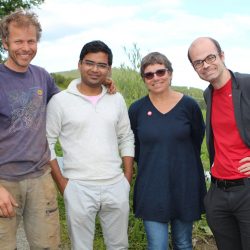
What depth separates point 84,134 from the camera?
3846mm

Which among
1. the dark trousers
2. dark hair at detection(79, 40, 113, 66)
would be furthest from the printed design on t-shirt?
the dark trousers

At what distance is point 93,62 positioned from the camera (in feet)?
12.8

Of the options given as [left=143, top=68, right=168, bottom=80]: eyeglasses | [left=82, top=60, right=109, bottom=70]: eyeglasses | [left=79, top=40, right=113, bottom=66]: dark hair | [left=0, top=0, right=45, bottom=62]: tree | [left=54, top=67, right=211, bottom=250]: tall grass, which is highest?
[left=0, top=0, right=45, bottom=62]: tree

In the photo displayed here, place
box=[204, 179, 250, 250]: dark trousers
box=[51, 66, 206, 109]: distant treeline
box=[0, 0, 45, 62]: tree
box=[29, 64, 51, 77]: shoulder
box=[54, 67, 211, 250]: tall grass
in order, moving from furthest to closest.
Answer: box=[0, 0, 45, 62]: tree
box=[51, 66, 206, 109]: distant treeline
box=[54, 67, 211, 250]: tall grass
box=[29, 64, 51, 77]: shoulder
box=[204, 179, 250, 250]: dark trousers

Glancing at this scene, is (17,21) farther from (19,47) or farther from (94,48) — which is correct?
(94,48)

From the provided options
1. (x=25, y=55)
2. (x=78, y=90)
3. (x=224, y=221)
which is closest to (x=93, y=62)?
(x=78, y=90)

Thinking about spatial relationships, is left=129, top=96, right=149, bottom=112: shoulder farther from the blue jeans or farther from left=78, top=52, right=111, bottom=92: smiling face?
the blue jeans

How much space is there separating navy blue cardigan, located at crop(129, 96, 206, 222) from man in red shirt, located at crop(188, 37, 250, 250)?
11.7 inches

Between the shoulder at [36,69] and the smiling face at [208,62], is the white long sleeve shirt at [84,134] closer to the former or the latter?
the shoulder at [36,69]

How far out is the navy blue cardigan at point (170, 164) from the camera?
12.7ft

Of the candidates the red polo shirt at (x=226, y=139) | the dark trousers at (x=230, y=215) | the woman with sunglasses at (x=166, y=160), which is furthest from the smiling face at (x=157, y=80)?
the dark trousers at (x=230, y=215)

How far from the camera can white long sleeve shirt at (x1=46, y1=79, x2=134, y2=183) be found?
384 cm

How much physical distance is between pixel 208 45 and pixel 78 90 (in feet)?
4.00

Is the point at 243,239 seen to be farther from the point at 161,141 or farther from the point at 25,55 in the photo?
the point at 25,55
